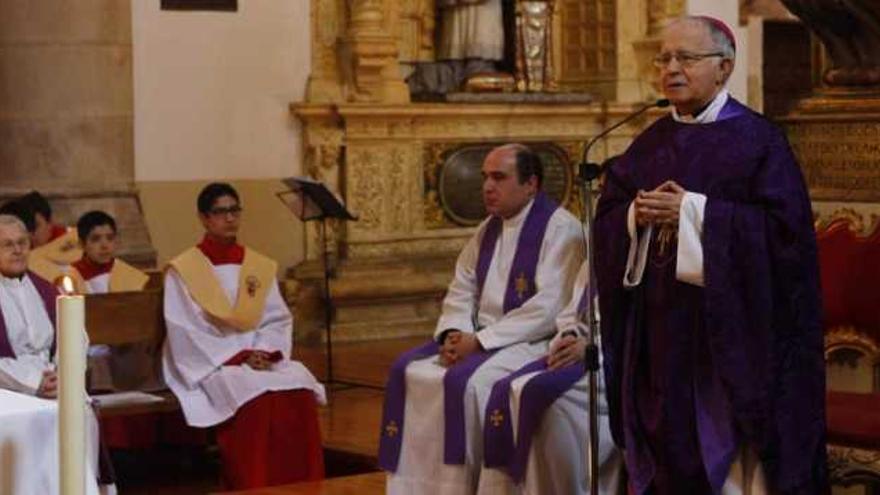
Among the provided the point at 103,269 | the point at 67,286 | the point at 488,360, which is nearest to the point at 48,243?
the point at 103,269

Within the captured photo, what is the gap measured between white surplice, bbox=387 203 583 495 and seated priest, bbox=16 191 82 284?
2876mm

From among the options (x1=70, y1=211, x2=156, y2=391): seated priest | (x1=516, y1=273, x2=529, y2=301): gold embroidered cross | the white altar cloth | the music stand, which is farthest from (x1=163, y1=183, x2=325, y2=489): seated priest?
the white altar cloth

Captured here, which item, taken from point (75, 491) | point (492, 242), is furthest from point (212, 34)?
point (75, 491)

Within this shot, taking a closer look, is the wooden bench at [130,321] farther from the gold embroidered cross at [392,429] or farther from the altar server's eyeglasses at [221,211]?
the gold embroidered cross at [392,429]

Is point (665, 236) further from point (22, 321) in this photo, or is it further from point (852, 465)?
point (22, 321)

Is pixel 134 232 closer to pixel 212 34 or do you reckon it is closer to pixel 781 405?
pixel 212 34

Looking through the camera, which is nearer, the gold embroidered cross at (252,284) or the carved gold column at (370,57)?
the gold embroidered cross at (252,284)

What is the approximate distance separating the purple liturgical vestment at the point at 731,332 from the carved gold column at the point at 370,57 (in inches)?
297

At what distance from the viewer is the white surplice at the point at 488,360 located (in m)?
7.39

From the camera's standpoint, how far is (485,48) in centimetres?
1416

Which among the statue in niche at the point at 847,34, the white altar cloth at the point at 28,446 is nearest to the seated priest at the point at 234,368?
the statue in niche at the point at 847,34

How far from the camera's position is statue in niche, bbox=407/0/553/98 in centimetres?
1414

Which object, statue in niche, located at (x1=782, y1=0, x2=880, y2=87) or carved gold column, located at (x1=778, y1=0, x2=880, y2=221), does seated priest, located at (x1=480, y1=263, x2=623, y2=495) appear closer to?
carved gold column, located at (x1=778, y1=0, x2=880, y2=221)

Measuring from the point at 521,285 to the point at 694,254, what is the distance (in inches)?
71.0
